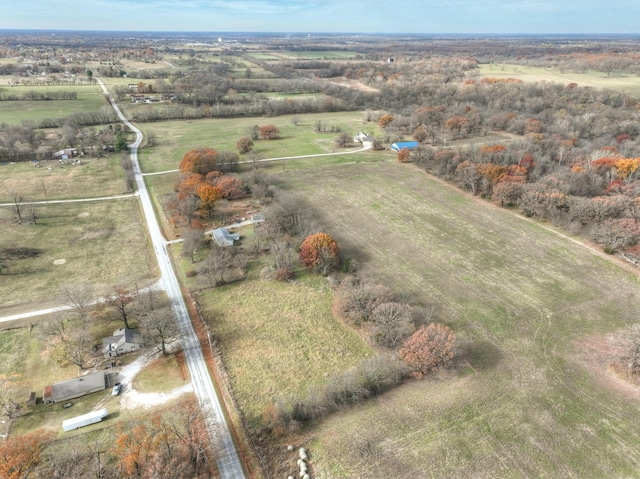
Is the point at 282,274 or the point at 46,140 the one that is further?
the point at 46,140

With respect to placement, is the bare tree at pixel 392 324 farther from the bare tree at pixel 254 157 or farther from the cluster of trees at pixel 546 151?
the bare tree at pixel 254 157

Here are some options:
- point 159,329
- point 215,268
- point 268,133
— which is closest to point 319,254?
point 215,268

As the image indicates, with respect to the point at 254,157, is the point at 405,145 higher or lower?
higher

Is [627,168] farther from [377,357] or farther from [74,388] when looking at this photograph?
[74,388]

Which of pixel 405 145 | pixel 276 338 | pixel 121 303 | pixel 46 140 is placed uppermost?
pixel 46 140

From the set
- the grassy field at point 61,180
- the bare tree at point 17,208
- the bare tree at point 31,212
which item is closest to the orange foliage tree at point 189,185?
the grassy field at point 61,180

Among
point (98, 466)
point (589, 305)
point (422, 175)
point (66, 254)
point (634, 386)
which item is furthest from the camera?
point (422, 175)

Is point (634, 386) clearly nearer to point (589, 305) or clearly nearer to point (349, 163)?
point (589, 305)

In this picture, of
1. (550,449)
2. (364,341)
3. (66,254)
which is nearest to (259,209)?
(66,254)
